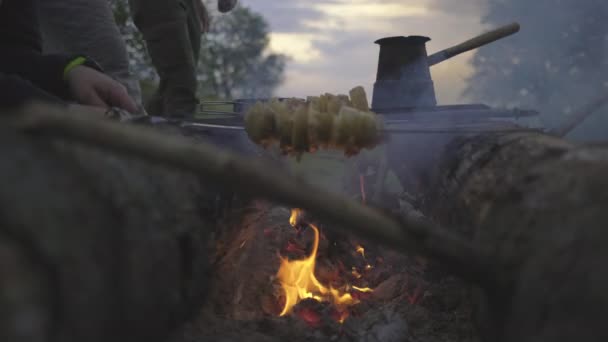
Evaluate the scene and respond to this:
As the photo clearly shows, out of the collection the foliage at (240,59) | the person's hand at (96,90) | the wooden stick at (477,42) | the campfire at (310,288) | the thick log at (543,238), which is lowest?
the campfire at (310,288)

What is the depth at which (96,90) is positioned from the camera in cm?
288

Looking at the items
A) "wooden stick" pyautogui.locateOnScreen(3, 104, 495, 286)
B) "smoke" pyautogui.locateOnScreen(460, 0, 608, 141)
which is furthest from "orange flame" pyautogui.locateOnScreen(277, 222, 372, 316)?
"smoke" pyautogui.locateOnScreen(460, 0, 608, 141)

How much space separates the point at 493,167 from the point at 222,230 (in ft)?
4.35

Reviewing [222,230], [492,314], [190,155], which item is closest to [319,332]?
[222,230]

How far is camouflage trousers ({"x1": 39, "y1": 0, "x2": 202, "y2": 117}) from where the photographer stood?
16.5 ft

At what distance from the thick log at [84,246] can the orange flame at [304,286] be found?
4.75 ft

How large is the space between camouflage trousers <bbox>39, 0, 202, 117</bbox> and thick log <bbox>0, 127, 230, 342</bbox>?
3.53 meters

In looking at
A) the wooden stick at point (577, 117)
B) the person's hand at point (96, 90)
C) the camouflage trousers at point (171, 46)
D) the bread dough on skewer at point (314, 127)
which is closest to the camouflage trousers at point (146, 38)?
the camouflage trousers at point (171, 46)

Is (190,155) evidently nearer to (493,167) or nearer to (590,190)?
(590,190)

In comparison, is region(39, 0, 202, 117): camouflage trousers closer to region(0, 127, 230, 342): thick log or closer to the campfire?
the campfire

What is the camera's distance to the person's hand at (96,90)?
9.30 ft

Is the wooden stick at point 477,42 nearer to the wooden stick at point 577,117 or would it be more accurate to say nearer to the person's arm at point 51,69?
the wooden stick at point 577,117

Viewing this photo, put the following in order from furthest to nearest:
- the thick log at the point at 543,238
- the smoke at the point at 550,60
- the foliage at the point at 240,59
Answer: the foliage at the point at 240,59
the smoke at the point at 550,60
the thick log at the point at 543,238

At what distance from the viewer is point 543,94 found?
11266 mm
